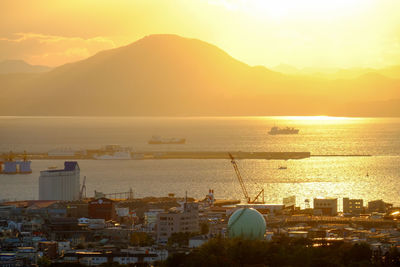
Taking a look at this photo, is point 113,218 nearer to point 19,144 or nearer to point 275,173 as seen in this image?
point 275,173

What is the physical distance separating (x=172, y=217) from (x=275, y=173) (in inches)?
860

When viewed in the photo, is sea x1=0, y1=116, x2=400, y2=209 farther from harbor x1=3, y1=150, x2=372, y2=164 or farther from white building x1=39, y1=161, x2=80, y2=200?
white building x1=39, y1=161, x2=80, y2=200

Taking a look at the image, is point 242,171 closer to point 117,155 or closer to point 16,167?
point 16,167

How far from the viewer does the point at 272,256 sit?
17.3 m

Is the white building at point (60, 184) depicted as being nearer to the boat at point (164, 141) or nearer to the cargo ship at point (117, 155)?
the cargo ship at point (117, 155)

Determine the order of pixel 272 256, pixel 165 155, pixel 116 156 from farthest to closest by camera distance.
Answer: pixel 165 155 → pixel 116 156 → pixel 272 256

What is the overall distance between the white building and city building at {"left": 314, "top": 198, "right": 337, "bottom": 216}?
791 centimetres

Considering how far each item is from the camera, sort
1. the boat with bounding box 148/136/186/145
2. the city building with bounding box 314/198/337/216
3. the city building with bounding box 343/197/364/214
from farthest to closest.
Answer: the boat with bounding box 148/136/186/145 → the city building with bounding box 343/197/364/214 → the city building with bounding box 314/198/337/216

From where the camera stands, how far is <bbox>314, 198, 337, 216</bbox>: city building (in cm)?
2794

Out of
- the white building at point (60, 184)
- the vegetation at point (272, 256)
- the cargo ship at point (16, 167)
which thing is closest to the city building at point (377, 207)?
the white building at point (60, 184)

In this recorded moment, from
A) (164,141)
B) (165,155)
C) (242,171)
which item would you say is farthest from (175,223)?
(164,141)

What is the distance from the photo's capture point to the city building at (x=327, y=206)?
27.9 meters

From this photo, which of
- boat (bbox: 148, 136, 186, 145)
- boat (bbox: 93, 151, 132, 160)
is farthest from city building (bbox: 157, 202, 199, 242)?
boat (bbox: 148, 136, 186, 145)

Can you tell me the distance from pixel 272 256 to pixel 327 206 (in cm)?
1115
